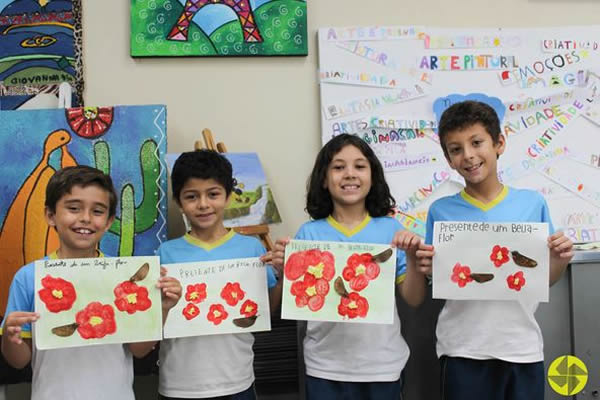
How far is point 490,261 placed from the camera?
149 centimetres

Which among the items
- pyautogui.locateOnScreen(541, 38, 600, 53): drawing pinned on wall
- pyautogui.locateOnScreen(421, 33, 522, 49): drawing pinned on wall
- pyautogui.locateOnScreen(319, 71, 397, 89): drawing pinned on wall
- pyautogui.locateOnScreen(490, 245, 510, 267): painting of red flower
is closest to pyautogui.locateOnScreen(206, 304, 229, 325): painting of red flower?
pyautogui.locateOnScreen(490, 245, 510, 267): painting of red flower

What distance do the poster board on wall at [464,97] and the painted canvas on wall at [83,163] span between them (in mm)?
812

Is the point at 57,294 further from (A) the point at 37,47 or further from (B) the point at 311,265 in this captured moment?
(A) the point at 37,47

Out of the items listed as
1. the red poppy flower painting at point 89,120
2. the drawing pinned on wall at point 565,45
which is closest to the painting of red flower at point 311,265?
the red poppy flower painting at point 89,120

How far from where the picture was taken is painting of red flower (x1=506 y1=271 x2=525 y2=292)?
1.47 metres

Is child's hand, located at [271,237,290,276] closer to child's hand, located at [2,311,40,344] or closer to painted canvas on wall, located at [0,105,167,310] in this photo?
child's hand, located at [2,311,40,344]

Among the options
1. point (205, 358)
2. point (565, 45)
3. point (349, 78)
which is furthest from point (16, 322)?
point (565, 45)

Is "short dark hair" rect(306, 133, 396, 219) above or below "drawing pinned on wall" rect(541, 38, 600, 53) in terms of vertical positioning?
below

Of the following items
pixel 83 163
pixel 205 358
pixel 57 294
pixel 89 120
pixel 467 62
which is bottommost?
pixel 205 358

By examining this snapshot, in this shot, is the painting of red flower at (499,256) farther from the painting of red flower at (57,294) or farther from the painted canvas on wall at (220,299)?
the painting of red flower at (57,294)

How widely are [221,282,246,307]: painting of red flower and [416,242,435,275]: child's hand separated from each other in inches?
21.1

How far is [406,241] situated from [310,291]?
1.03 feet

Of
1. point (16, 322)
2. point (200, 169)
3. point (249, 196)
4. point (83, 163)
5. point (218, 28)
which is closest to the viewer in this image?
point (16, 322)

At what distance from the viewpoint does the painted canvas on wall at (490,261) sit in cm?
147
